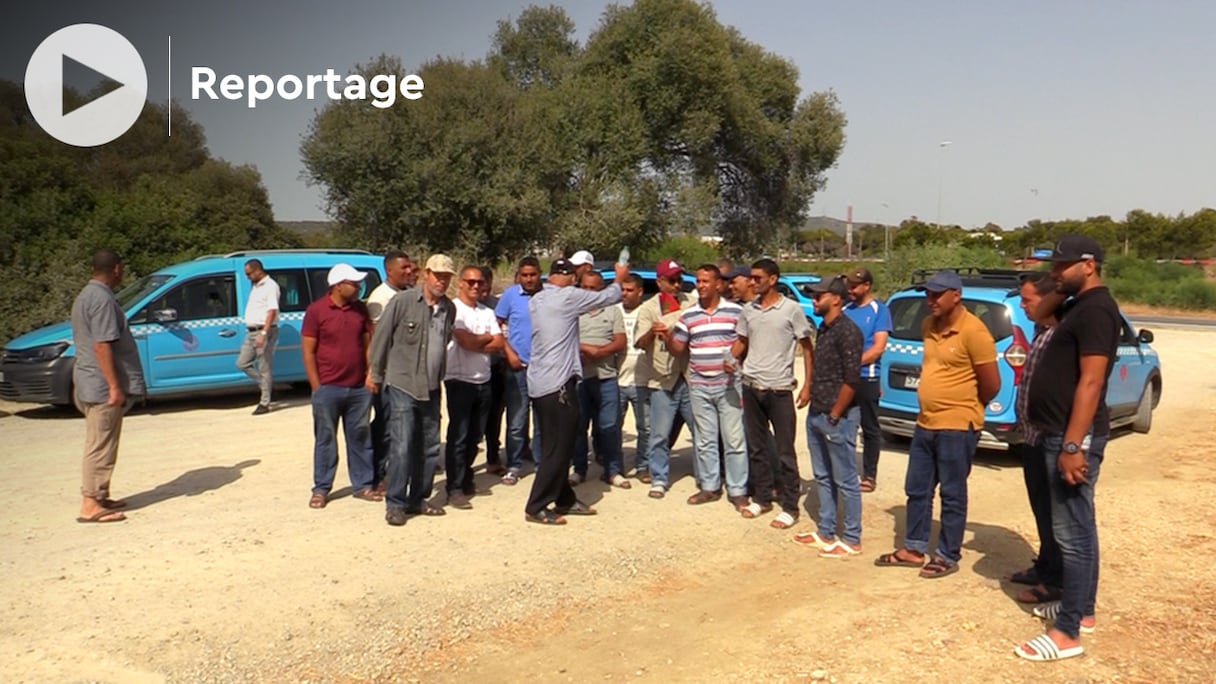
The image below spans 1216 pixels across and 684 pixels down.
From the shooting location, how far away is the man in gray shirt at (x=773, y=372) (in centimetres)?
677

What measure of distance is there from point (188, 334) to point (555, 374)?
22.6 ft

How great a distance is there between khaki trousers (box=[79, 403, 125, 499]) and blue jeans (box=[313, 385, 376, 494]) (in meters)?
1.42

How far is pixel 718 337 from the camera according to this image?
7180mm

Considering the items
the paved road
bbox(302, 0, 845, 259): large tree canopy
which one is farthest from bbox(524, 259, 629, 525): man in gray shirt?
the paved road

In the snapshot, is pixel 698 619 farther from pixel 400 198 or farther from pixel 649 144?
pixel 649 144

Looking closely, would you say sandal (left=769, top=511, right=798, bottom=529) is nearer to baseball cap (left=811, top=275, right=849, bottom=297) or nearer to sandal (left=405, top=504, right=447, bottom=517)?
baseball cap (left=811, top=275, right=849, bottom=297)

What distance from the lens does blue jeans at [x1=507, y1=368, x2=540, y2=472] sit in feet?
26.0

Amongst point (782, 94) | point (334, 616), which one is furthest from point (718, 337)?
point (782, 94)

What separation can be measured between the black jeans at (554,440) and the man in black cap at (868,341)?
2676mm

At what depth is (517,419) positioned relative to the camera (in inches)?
316

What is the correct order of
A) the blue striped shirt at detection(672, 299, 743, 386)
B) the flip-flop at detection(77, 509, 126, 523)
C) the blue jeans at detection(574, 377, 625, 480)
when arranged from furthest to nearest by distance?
the blue jeans at detection(574, 377, 625, 480), the blue striped shirt at detection(672, 299, 743, 386), the flip-flop at detection(77, 509, 126, 523)

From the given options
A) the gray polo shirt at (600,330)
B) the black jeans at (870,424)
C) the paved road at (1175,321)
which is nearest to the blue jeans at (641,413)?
the gray polo shirt at (600,330)

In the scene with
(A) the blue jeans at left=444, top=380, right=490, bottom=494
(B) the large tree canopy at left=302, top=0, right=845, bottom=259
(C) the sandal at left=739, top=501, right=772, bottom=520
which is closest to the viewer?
(C) the sandal at left=739, top=501, right=772, bottom=520

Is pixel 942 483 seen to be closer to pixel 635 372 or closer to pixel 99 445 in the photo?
pixel 635 372
